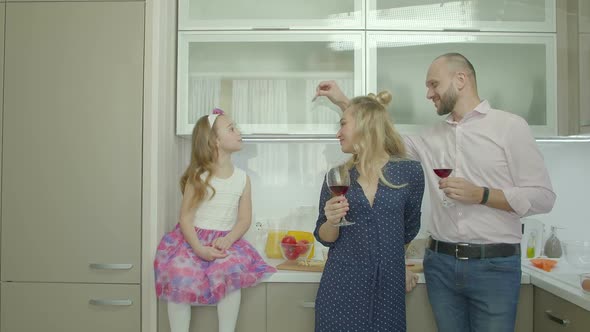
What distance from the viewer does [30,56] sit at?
2.08 metres

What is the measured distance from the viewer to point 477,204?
177 centimetres

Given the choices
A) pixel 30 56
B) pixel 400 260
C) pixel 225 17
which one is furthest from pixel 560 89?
pixel 30 56

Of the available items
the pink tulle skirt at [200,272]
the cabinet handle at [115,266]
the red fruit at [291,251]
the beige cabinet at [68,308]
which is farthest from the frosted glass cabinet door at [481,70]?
the beige cabinet at [68,308]

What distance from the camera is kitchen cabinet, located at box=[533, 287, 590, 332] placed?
1627 mm

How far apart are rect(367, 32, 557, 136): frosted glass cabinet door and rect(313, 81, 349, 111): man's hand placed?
20 centimetres

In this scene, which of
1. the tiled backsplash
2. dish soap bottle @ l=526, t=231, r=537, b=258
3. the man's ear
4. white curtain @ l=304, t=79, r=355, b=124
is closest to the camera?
the man's ear

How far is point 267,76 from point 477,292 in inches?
51.7

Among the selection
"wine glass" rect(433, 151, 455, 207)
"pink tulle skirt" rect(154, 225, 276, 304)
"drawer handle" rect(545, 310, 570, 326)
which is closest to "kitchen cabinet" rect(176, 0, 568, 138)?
"wine glass" rect(433, 151, 455, 207)

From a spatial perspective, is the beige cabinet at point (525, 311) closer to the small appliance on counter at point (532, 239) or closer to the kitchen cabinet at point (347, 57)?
the small appliance on counter at point (532, 239)

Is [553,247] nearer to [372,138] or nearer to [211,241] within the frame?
[372,138]

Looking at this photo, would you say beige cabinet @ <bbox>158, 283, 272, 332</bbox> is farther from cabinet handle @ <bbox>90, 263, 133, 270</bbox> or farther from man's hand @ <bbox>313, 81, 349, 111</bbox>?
man's hand @ <bbox>313, 81, 349, 111</bbox>

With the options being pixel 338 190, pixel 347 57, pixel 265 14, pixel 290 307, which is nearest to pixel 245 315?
pixel 290 307

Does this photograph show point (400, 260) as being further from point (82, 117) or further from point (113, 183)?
point (82, 117)

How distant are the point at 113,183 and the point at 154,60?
531mm
